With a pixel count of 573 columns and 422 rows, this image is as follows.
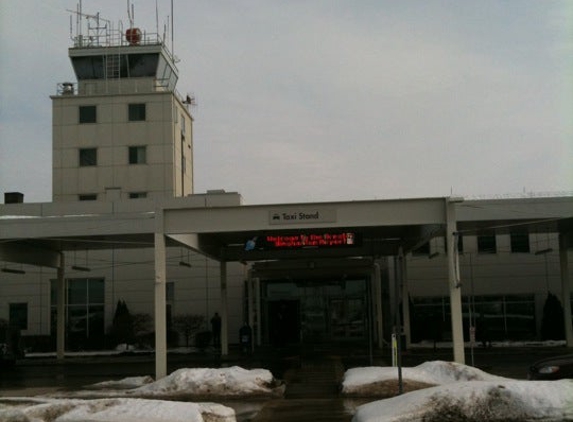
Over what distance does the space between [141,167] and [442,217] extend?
34958 mm

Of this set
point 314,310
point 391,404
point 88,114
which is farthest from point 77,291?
point 391,404

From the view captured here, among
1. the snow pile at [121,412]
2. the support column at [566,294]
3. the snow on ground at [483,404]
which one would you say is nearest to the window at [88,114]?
the support column at [566,294]

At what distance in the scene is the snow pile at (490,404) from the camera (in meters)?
11.3

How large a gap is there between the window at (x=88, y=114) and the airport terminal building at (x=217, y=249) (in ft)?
0.28

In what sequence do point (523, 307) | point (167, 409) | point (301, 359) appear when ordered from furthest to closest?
point (523, 307) < point (301, 359) < point (167, 409)

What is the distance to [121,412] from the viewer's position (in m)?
13.3

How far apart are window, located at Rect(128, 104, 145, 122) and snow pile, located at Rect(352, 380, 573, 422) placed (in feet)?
148

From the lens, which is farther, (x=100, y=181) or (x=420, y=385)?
(x=100, y=181)

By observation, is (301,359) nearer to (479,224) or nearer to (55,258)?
(479,224)

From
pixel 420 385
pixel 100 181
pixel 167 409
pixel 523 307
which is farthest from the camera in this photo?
pixel 100 181

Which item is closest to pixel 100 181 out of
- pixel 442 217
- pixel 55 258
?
pixel 55 258

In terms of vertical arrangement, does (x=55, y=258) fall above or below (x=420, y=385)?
above

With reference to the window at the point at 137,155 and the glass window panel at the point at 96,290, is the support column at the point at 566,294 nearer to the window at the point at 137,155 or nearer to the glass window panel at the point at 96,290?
the glass window panel at the point at 96,290

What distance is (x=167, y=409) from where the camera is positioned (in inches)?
525
